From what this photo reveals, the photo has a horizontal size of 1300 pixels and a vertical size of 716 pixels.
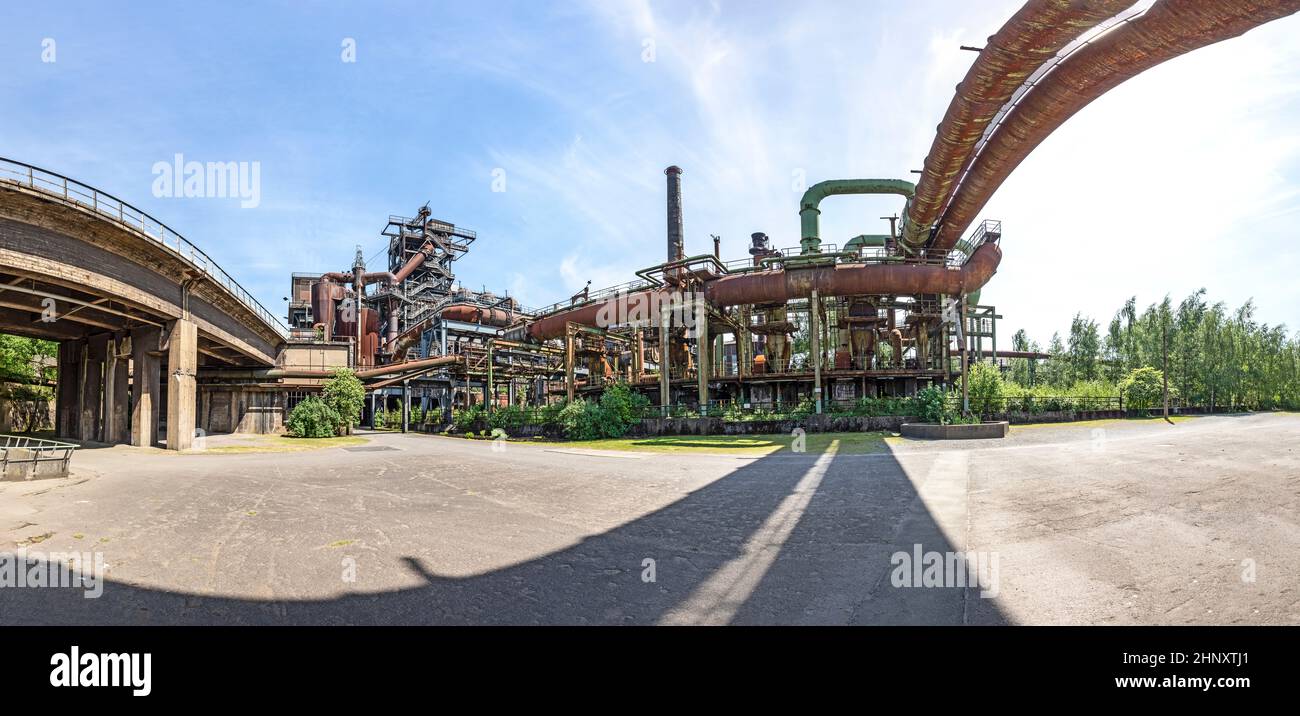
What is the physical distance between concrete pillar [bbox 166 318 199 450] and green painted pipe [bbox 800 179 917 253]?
104ft

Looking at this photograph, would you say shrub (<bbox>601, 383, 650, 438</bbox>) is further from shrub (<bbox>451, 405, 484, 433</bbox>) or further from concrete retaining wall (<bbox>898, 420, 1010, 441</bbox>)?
concrete retaining wall (<bbox>898, 420, 1010, 441</bbox>)

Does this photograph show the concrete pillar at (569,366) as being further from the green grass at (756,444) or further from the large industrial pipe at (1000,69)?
the large industrial pipe at (1000,69)

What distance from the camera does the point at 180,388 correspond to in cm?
2203

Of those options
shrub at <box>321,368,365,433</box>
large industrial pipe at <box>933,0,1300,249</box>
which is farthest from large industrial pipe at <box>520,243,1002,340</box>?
shrub at <box>321,368,365,433</box>

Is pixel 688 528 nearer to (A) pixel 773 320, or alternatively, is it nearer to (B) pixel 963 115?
(B) pixel 963 115

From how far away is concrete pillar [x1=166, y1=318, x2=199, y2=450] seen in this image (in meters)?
21.7

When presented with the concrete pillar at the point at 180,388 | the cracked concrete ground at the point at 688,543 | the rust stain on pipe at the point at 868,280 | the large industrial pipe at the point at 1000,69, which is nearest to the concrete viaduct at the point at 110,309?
the concrete pillar at the point at 180,388

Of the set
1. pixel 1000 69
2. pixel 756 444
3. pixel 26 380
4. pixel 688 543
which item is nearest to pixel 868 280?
pixel 1000 69

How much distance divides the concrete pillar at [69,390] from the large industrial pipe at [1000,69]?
141ft

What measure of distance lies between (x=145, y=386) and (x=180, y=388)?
2034 millimetres

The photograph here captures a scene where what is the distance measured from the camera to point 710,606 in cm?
401
